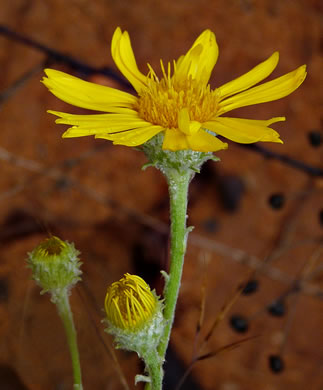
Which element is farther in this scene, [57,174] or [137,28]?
[137,28]

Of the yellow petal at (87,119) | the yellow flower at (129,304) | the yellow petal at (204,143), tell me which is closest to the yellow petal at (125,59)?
the yellow petal at (87,119)

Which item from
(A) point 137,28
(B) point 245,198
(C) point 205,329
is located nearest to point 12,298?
(C) point 205,329

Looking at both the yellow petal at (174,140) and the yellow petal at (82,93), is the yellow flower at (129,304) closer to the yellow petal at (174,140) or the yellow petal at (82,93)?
the yellow petal at (174,140)

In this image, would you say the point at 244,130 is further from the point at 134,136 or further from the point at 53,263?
the point at 53,263

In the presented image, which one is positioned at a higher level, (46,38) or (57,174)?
(46,38)

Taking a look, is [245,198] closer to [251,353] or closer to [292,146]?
[292,146]

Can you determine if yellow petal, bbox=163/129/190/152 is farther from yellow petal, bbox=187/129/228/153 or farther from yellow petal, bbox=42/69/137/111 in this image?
yellow petal, bbox=42/69/137/111

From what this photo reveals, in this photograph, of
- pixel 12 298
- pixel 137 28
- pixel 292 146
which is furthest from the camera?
pixel 137 28

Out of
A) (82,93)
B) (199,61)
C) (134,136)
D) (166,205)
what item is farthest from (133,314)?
(166,205)
